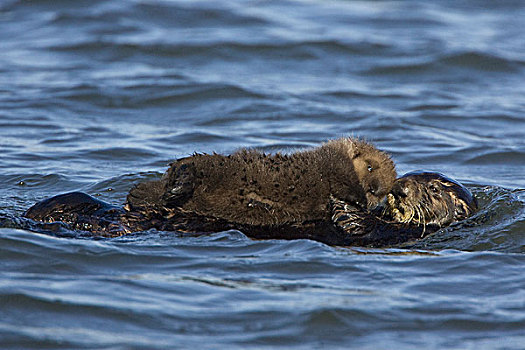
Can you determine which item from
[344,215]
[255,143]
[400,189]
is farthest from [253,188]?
[255,143]

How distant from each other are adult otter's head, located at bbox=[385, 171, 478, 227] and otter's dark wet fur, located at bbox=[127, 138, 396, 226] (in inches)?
15.0

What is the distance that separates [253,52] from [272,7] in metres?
3.28

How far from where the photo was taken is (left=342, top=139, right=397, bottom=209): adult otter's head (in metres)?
5.20

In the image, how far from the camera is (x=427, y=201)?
5.29 metres

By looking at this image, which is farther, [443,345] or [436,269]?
[436,269]

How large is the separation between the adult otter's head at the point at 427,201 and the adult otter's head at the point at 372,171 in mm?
92

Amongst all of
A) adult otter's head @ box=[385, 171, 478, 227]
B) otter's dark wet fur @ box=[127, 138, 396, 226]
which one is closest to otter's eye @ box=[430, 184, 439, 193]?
adult otter's head @ box=[385, 171, 478, 227]

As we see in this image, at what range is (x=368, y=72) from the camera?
38.4 feet

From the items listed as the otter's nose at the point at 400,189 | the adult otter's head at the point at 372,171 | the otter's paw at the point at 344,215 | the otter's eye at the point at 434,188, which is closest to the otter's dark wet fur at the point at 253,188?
the otter's paw at the point at 344,215

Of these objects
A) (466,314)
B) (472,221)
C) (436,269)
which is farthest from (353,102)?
(466,314)

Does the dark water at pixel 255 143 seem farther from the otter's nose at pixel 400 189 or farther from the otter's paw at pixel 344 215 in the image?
the otter's nose at pixel 400 189

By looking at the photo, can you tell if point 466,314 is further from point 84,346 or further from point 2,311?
point 2,311

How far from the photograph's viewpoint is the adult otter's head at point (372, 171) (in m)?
5.20

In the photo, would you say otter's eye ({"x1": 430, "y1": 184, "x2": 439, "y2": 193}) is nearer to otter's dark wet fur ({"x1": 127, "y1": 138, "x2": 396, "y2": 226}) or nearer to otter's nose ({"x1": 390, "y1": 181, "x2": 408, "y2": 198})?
otter's nose ({"x1": 390, "y1": 181, "x2": 408, "y2": 198})
